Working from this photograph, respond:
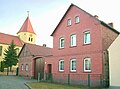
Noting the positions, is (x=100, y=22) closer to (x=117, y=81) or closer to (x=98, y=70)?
(x=98, y=70)

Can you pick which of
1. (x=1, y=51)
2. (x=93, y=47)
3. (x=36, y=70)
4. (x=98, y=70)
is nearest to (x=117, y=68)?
(x=98, y=70)

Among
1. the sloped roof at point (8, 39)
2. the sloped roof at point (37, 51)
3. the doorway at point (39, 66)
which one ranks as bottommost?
the doorway at point (39, 66)

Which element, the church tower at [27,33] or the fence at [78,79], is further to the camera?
the church tower at [27,33]

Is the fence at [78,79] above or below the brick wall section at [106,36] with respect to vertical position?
below

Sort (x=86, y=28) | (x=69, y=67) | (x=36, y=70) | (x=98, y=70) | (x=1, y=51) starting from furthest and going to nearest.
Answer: (x=1, y=51)
(x=36, y=70)
(x=69, y=67)
(x=86, y=28)
(x=98, y=70)

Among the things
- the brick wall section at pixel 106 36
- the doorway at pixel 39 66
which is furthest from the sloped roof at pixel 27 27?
the brick wall section at pixel 106 36

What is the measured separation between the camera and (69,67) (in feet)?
84.7

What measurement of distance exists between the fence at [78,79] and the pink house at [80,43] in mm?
525

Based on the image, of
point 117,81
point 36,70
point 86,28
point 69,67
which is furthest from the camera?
point 36,70

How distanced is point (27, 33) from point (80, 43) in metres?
47.8

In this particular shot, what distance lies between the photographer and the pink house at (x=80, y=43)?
22094mm

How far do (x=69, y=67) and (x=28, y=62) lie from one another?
1492 centimetres

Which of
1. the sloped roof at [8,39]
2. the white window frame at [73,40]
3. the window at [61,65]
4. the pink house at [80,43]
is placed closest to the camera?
the pink house at [80,43]

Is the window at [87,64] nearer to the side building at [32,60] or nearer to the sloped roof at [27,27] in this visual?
the side building at [32,60]
